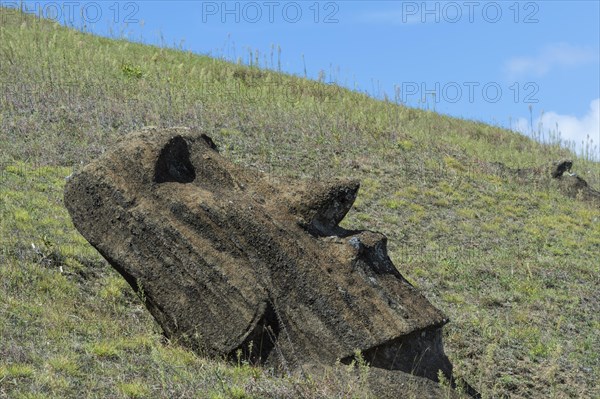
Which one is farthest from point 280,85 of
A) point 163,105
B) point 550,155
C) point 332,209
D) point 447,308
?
point 332,209

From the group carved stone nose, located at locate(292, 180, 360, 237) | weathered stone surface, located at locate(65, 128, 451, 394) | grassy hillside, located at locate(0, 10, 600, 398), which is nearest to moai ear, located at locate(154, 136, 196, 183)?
weathered stone surface, located at locate(65, 128, 451, 394)

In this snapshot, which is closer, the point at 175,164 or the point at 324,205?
the point at 324,205

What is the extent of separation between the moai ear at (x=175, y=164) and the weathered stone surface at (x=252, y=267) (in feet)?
0.09

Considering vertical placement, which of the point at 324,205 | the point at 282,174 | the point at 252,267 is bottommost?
the point at 252,267

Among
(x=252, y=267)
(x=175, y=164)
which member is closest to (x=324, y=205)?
(x=252, y=267)

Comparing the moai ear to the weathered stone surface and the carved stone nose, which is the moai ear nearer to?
the weathered stone surface

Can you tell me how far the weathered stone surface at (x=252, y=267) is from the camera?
29.0 feet

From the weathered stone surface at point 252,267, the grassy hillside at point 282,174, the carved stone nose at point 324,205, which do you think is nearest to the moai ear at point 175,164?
the weathered stone surface at point 252,267

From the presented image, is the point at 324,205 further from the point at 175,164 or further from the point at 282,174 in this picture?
the point at 282,174

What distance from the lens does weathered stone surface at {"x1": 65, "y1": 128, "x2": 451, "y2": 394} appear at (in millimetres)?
8836

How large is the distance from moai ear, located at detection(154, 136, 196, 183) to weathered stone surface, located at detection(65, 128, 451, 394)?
26 millimetres

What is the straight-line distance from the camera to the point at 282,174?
62.2 feet

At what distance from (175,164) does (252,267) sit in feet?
5.94

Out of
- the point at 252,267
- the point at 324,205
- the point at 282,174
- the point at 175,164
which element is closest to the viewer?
the point at 252,267
